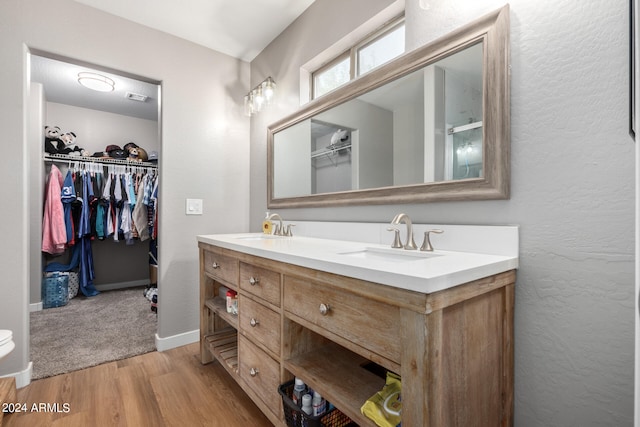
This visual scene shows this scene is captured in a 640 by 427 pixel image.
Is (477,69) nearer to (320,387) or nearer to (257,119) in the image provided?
(320,387)

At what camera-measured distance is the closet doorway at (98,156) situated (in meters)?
2.92

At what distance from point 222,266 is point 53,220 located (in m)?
2.78

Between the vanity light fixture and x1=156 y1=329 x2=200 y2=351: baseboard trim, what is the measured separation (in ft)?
6.21

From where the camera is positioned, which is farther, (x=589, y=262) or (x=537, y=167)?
(x=537, y=167)

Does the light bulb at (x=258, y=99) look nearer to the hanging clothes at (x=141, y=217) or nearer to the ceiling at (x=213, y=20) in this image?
the ceiling at (x=213, y=20)

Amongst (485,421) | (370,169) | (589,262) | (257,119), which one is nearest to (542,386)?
(485,421)

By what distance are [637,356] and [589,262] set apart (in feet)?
2.26

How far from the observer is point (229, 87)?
2.66 m

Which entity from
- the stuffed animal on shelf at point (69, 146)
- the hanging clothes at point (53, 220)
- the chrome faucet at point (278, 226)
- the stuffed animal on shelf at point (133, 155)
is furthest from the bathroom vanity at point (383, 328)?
the stuffed animal on shelf at point (69, 146)

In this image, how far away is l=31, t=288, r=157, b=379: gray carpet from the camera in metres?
2.06

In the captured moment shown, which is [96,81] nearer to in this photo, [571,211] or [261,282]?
[261,282]

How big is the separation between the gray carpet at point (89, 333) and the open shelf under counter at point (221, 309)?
0.73 metres

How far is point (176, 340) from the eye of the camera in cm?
233

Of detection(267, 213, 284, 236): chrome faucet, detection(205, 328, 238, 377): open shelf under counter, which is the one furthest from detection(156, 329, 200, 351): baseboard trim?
detection(267, 213, 284, 236): chrome faucet
